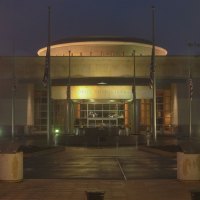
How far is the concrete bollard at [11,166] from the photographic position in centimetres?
1611

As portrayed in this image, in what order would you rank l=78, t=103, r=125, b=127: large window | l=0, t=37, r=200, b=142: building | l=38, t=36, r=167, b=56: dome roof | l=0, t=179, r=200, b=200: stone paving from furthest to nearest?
1. l=38, t=36, r=167, b=56: dome roof
2. l=78, t=103, r=125, b=127: large window
3. l=0, t=37, r=200, b=142: building
4. l=0, t=179, r=200, b=200: stone paving

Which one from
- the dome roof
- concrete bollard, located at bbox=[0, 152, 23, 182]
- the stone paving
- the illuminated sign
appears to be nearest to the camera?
the stone paving

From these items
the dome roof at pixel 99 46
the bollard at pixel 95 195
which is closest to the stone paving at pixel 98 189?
the bollard at pixel 95 195

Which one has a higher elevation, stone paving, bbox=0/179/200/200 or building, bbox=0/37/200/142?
building, bbox=0/37/200/142

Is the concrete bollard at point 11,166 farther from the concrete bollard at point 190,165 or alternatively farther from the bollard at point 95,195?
the bollard at point 95,195

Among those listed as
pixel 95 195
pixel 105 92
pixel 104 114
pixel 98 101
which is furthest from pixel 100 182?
pixel 104 114

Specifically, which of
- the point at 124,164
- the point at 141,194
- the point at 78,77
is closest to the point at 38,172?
the point at 124,164

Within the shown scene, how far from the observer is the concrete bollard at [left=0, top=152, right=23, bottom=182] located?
52.9 ft

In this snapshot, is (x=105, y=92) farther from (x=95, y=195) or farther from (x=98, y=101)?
(x=95, y=195)

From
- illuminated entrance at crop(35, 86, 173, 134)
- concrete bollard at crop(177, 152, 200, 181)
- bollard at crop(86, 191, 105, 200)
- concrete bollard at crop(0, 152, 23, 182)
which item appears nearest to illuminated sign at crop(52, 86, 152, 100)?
illuminated entrance at crop(35, 86, 173, 134)

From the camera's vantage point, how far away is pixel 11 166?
53.1 ft

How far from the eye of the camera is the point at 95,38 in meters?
81.2

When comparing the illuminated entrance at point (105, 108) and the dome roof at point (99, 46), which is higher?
the dome roof at point (99, 46)

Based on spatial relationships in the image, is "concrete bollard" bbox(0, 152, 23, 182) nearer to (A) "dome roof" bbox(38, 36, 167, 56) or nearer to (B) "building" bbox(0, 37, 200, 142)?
(B) "building" bbox(0, 37, 200, 142)
